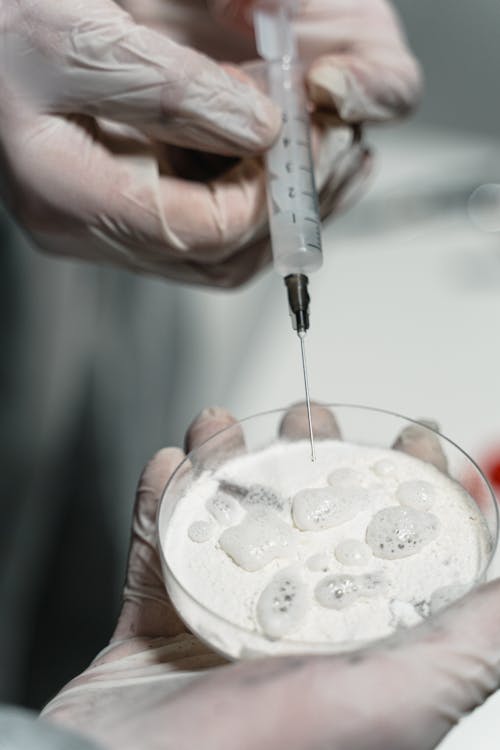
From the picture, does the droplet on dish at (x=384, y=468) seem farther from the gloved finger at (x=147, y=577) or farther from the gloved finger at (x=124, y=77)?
the gloved finger at (x=124, y=77)

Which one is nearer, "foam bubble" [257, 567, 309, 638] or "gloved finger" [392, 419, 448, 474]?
"foam bubble" [257, 567, 309, 638]

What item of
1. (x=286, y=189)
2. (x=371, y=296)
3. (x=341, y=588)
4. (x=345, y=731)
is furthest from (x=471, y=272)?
(x=345, y=731)

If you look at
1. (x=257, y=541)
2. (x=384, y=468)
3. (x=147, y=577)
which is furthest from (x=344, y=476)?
(x=147, y=577)

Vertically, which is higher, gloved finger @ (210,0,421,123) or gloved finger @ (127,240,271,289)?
gloved finger @ (210,0,421,123)

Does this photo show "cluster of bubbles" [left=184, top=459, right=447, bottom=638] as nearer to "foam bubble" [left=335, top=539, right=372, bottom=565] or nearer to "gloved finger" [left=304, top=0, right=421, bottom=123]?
"foam bubble" [left=335, top=539, right=372, bottom=565]

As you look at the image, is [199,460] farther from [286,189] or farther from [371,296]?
[371,296]

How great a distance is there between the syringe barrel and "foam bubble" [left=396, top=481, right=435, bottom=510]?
0.32 meters

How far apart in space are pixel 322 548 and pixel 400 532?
8cm

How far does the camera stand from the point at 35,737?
0.61 metres

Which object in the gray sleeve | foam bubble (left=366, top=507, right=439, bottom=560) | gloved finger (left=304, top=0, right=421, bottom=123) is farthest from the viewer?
gloved finger (left=304, top=0, right=421, bottom=123)

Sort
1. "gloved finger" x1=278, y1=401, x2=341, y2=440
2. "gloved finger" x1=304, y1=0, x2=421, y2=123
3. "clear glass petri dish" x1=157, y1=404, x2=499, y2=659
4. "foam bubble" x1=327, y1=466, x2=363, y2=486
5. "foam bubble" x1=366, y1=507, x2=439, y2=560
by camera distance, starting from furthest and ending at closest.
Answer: "gloved finger" x1=304, y1=0, x2=421, y2=123 → "gloved finger" x1=278, y1=401, x2=341, y2=440 → "foam bubble" x1=327, y1=466, x2=363, y2=486 → "foam bubble" x1=366, y1=507, x2=439, y2=560 → "clear glass petri dish" x1=157, y1=404, x2=499, y2=659

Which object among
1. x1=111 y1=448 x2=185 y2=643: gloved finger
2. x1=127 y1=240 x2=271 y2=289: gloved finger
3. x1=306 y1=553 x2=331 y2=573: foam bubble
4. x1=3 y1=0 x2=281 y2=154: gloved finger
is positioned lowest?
x1=111 y1=448 x2=185 y2=643: gloved finger

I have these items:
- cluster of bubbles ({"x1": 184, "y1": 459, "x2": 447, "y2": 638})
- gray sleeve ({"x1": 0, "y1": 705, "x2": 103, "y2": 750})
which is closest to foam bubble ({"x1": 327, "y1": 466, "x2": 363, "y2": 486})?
cluster of bubbles ({"x1": 184, "y1": 459, "x2": 447, "y2": 638})

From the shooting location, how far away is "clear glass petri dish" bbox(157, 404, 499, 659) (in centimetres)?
71
